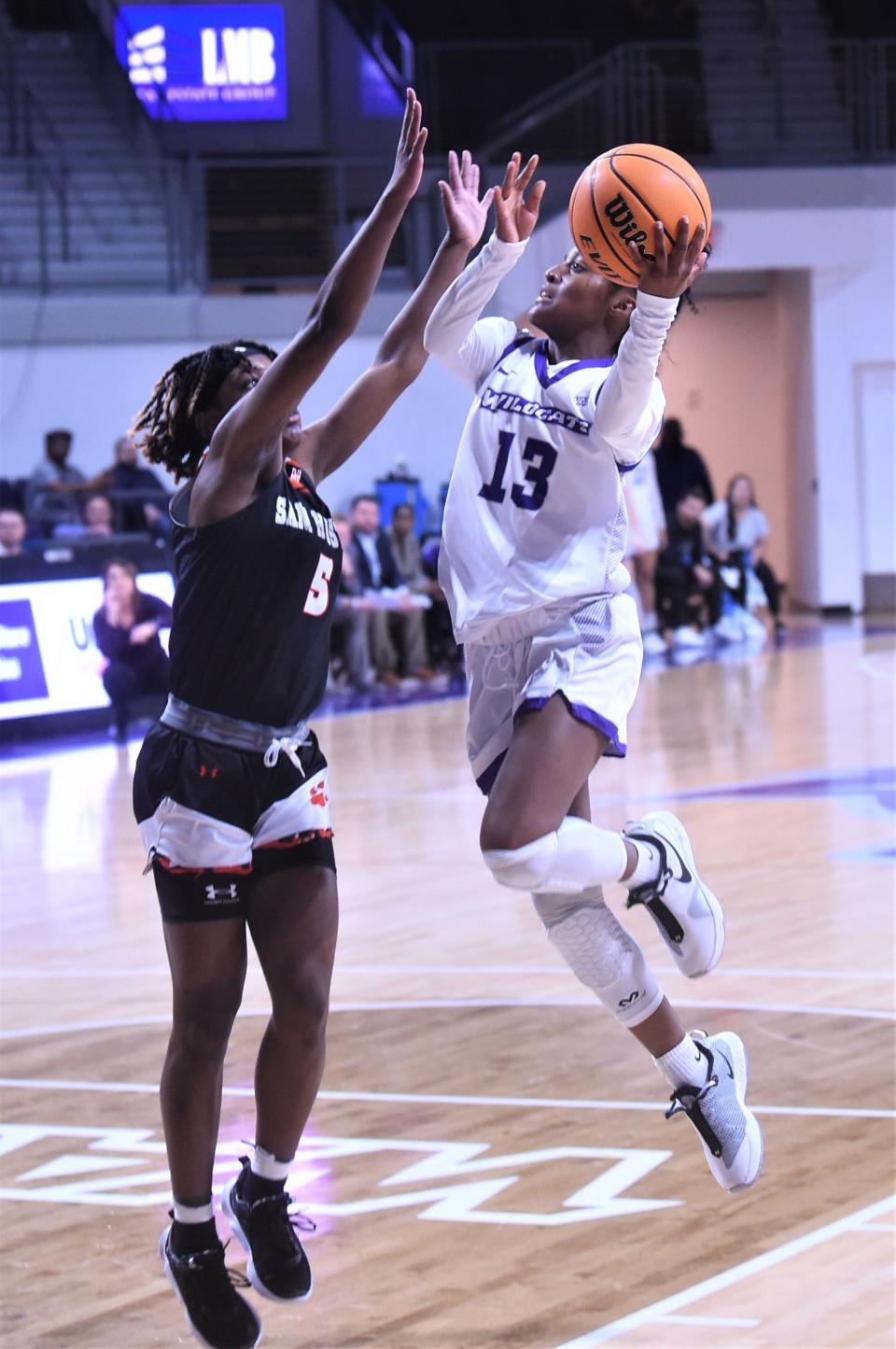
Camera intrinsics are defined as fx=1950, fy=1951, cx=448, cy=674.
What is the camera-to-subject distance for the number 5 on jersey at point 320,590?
3.63m

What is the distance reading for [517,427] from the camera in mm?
4062

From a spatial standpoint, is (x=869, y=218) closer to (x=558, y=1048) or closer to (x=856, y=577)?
(x=856, y=577)

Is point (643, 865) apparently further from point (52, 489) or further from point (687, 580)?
point (687, 580)

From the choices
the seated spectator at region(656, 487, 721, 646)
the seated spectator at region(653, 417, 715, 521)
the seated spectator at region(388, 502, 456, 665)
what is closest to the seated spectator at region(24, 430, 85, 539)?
the seated spectator at region(388, 502, 456, 665)

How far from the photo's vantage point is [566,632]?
409 centimetres

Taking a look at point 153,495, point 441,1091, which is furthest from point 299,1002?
point 153,495

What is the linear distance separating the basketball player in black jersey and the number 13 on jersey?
1.67 feet

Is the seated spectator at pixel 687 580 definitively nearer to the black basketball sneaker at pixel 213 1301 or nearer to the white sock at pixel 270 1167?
the white sock at pixel 270 1167

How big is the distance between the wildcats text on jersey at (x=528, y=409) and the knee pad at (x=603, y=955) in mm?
979

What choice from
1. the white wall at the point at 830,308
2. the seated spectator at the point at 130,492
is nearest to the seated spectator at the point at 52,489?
the seated spectator at the point at 130,492

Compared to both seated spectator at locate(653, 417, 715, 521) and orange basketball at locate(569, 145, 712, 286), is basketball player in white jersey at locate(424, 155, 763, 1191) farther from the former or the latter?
seated spectator at locate(653, 417, 715, 521)

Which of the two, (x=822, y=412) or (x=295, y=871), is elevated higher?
(x=822, y=412)

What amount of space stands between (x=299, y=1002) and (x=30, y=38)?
17143mm

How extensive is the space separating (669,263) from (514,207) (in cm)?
46
